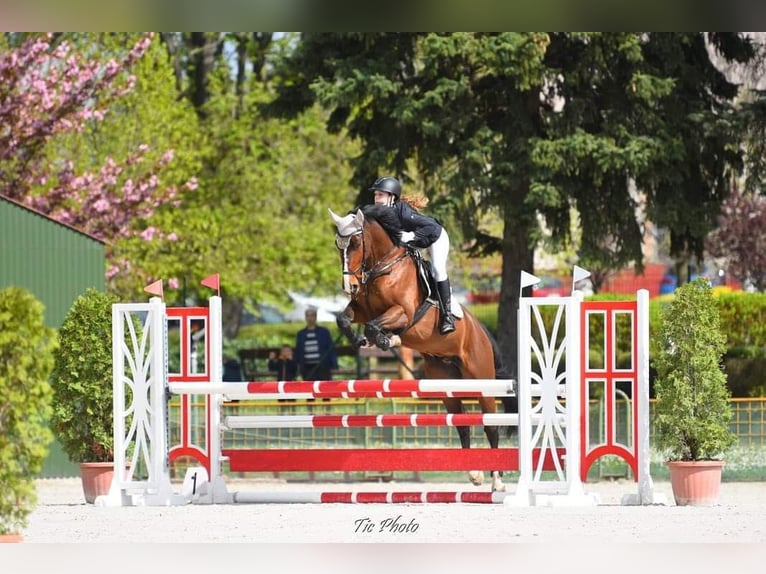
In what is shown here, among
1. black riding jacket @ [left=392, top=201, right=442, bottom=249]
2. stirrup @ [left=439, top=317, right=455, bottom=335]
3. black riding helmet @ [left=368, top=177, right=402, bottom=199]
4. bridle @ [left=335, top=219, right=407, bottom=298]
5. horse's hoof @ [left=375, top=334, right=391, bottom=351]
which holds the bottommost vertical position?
horse's hoof @ [left=375, top=334, right=391, bottom=351]

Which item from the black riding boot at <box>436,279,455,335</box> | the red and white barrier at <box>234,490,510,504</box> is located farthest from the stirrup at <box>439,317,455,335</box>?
the red and white barrier at <box>234,490,510,504</box>

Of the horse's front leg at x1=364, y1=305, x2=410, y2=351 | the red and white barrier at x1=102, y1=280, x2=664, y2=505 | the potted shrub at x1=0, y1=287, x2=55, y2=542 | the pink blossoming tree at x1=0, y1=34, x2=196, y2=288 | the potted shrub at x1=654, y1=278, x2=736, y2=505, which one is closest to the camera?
the potted shrub at x1=0, y1=287, x2=55, y2=542

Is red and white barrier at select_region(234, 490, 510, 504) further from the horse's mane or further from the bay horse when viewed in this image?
the horse's mane

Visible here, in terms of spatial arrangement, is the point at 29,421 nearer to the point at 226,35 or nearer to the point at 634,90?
the point at 634,90

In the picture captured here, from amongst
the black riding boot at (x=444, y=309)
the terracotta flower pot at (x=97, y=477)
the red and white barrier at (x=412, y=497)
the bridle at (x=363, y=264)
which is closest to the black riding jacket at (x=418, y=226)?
the bridle at (x=363, y=264)

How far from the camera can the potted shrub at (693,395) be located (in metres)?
8.55

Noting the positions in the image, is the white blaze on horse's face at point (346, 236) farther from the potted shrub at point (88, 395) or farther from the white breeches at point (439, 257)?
the potted shrub at point (88, 395)

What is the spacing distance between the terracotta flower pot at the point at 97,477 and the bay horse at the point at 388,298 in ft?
6.05

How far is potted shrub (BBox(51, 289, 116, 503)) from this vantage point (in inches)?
351

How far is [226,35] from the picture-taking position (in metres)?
26.7

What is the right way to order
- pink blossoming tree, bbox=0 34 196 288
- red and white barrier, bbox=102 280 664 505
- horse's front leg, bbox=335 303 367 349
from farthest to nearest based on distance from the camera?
pink blossoming tree, bbox=0 34 196 288
horse's front leg, bbox=335 303 367 349
red and white barrier, bbox=102 280 664 505

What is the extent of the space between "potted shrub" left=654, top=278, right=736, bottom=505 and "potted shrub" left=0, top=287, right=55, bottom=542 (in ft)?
13.7

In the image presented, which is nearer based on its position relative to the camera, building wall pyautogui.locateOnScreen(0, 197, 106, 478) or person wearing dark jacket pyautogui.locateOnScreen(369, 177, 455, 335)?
person wearing dark jacket pyautogui.locateOnScreen(369, 177, 455, 335)

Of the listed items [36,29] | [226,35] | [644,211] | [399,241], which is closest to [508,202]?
[644,211]
